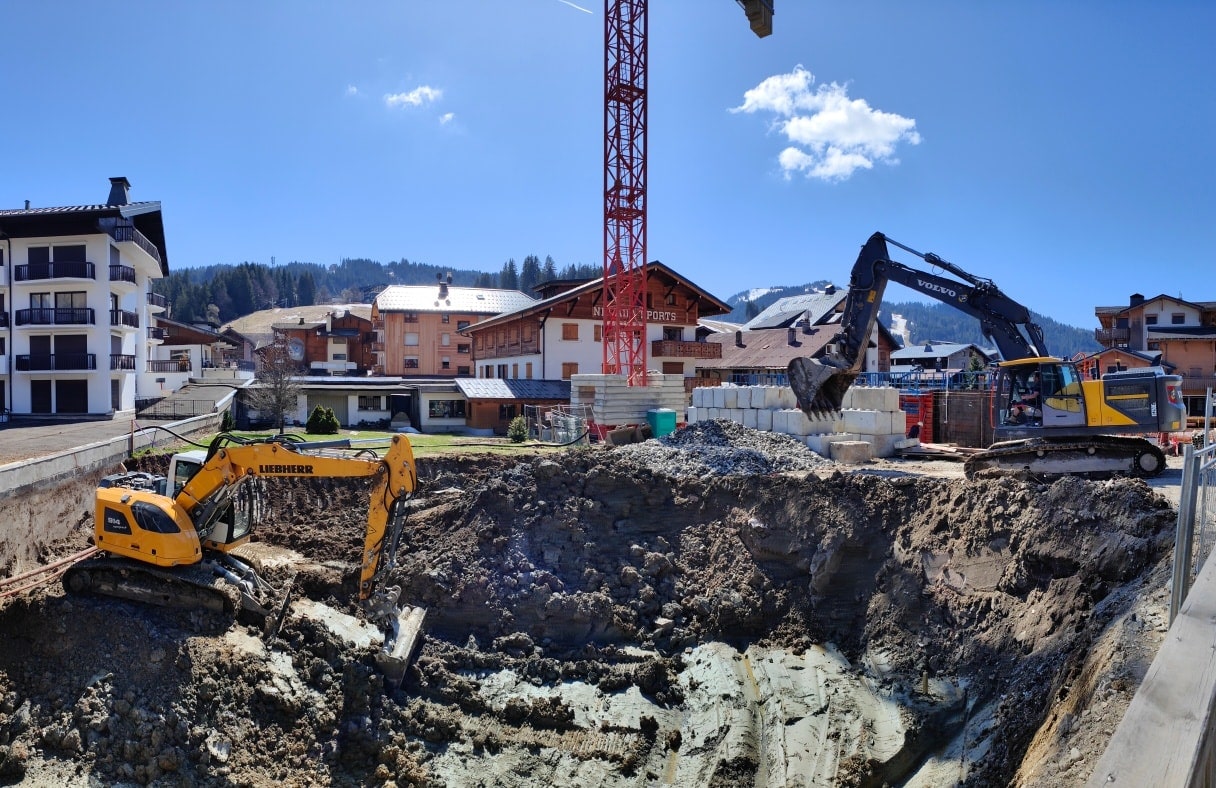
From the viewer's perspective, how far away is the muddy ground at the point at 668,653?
A: 877 centimetres

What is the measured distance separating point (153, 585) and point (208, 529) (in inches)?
41.2

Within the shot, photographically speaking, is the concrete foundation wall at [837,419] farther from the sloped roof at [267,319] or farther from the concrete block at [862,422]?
the sloped roof at [267,319]

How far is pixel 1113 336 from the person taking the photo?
55.6 metres

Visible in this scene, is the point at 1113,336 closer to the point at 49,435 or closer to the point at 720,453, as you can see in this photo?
the point at 720,453

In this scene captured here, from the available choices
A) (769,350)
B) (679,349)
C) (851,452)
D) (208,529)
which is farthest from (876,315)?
(769,350)

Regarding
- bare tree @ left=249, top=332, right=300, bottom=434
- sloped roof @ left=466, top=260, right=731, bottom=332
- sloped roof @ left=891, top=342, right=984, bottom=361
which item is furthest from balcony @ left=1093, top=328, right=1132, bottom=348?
bare tree @ left=249, top=332, right=300, bottom=434

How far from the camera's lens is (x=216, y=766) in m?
8.92

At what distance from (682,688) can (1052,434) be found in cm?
1015

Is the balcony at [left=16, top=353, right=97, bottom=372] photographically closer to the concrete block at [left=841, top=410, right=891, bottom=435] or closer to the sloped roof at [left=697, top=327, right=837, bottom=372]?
the sloped roof at [left=697, top=327, right=837, bottom=372]

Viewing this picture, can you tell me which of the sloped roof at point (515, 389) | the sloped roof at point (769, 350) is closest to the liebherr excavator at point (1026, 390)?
the sloped roof at point (515, 389)

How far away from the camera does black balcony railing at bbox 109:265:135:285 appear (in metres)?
36.3

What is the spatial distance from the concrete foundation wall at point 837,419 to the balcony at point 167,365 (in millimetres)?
34259

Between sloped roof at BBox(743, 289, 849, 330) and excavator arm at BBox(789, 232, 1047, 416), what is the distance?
4822cm

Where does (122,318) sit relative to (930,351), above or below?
above
